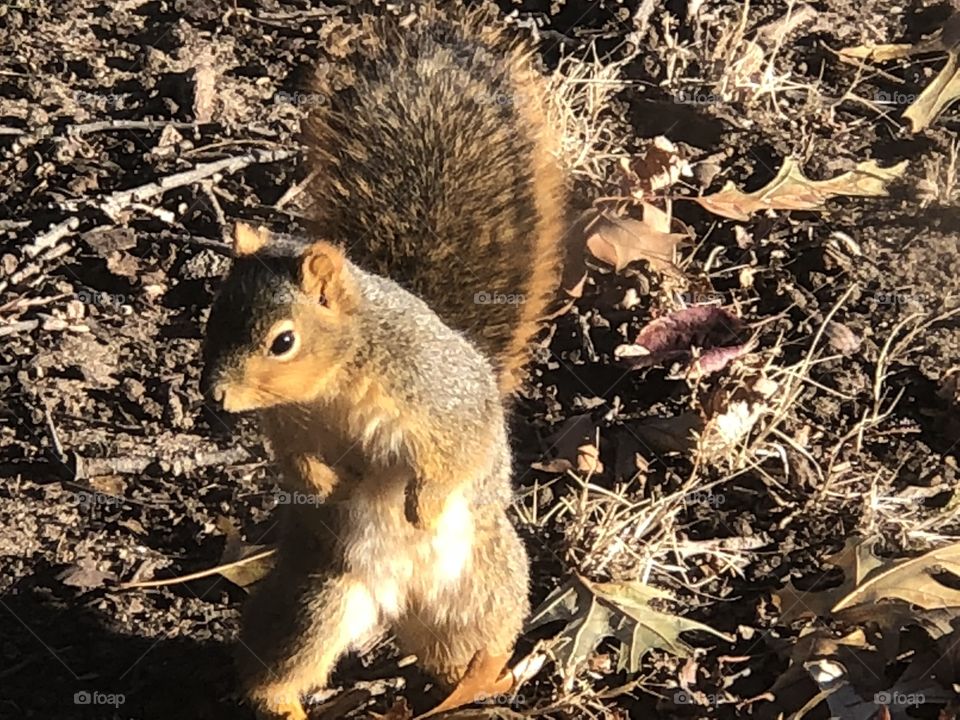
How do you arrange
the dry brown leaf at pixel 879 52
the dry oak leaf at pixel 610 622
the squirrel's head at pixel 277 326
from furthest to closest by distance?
the dry brown leaf at pixel 879 52
the dry oak leaf at pixel 610 622
the squirrel's head at pixel 277 326

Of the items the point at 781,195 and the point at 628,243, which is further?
the point at 781,195

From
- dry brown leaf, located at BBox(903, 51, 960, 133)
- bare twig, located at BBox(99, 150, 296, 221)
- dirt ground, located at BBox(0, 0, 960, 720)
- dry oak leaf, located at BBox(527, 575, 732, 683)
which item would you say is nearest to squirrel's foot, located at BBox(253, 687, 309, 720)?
dirt ground, located at BBox(0, 0, 960, 720)

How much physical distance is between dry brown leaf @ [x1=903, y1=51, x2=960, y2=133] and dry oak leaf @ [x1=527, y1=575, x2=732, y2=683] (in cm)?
129

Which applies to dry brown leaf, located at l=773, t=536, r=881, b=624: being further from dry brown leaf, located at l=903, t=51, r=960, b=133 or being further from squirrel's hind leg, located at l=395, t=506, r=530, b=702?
dry brown leaf, located at l=903, t=51, r=960, b=133

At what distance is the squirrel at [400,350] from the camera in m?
1.68

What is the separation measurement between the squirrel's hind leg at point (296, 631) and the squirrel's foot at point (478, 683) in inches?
6.6

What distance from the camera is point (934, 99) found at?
2910mm

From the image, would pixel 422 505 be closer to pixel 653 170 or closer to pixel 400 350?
pixel 400 350

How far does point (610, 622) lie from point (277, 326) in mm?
833

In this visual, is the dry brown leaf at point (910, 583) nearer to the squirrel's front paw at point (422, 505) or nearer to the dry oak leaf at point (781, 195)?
the squirrel's front paw at point (422, 505)

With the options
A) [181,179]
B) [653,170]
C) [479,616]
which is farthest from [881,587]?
[181,179]

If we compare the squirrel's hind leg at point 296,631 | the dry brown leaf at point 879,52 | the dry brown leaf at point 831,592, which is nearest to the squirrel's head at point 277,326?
the squirrel's hind leg at point 296,631

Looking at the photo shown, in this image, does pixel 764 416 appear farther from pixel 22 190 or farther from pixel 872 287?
pixel 22 190

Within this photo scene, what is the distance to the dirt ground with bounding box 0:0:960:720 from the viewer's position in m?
2.13
